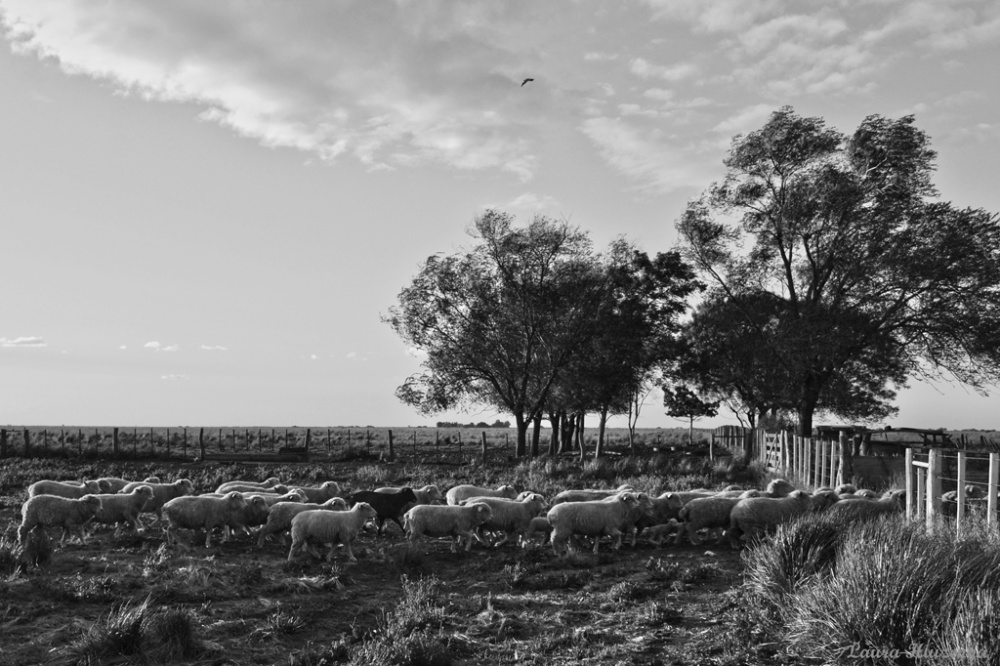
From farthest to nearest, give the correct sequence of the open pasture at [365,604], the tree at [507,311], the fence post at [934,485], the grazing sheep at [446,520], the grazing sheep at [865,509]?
the tree at [507,311] < the grazing sheep at [446,520] < the fence post at [934,485] < the grazing sheep at [865,509] < the open pasture at [365,604]

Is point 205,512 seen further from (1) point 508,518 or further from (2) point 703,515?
(2) point 703,515

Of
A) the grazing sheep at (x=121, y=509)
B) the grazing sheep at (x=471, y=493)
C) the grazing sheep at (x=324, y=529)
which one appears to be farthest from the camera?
the grazing sheep at (x=471, y=493)

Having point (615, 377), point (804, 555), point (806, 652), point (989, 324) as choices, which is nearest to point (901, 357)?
point (989, 324)

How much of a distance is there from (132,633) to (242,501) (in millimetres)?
6490

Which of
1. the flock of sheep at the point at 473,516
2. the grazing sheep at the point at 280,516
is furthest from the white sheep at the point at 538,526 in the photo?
the grazing sheep at the point at 280,516

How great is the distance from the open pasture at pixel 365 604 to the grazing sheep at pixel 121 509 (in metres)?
0.41

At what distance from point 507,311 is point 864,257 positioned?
55.1 feet

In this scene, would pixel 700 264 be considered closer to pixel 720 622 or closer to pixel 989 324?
pixel 989 324

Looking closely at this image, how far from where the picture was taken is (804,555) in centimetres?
1004

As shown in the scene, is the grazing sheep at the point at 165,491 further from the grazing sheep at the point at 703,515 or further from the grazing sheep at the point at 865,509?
the grazing sheep at the point at 865,509

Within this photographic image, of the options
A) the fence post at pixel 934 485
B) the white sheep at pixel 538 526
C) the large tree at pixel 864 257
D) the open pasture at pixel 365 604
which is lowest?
the open pasture at pixel 365 604

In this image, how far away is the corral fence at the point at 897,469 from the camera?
12945 mm

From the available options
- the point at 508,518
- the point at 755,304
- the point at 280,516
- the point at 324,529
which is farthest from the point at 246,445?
the point at 324,529

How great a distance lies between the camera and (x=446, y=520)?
14.5 meters
